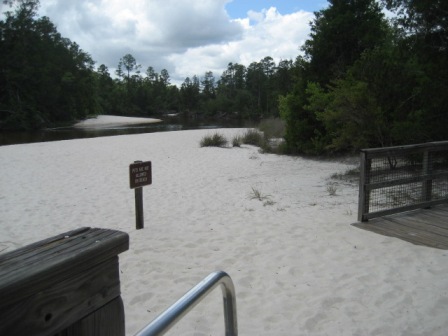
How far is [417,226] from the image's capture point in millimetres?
5379

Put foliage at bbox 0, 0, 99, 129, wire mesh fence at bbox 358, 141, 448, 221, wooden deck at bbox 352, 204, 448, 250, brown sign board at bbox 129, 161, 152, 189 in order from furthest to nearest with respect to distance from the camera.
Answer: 1. foliage at bbox 0, 0, 99, 129
2. brown sign board at bbox 129, 161, 152, 189
3. wire mesh fence at bbox 358, 141, 448, 221
4. wooden deck at bbox 352, 204, 448, 250

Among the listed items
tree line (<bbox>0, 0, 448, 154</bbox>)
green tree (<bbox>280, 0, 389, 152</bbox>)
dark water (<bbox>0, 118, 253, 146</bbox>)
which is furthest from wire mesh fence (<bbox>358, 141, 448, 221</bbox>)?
dark water (<bbox>0, 118, 253, 146</bbox>)

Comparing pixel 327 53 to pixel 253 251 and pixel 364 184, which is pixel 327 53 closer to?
pixel 364 184

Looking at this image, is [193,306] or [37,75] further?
[37,75]

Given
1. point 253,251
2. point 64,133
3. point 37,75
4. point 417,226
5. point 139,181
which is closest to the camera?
point 253,251


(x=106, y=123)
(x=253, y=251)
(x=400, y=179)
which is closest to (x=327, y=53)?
(x=400, y=179)

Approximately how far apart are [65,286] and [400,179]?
5.69 metres

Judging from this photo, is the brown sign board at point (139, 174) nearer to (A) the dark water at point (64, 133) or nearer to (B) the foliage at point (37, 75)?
(A) the dark water at point (64, 133)

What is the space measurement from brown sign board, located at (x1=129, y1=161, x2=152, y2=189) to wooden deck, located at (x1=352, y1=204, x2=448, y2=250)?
3.35 meters

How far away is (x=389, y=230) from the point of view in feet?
17.3

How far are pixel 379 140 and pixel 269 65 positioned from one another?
3416 inches

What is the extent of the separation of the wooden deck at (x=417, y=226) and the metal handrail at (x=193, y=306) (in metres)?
3.79

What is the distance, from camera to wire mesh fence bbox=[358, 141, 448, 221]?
5.45 metres

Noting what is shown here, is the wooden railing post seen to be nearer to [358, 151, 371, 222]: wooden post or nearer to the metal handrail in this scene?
[358, 151, 371, 222]: wooden post
